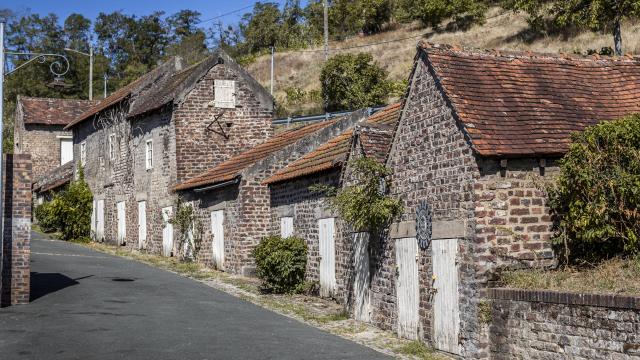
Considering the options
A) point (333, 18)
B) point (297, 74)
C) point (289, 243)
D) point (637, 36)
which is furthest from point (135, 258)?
point (333, 18)

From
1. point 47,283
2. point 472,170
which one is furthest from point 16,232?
point 472,170

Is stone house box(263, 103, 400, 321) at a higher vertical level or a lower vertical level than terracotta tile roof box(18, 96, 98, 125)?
lower

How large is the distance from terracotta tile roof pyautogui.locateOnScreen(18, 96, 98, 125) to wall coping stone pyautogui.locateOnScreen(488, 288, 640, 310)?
42085mm

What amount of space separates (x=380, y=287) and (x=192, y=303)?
14.7 feet

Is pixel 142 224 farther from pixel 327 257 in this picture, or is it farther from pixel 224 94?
pixel 327 257

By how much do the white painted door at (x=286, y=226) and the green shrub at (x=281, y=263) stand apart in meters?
0.97

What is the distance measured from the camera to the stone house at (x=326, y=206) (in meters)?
16.0

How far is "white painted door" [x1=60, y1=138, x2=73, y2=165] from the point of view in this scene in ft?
161

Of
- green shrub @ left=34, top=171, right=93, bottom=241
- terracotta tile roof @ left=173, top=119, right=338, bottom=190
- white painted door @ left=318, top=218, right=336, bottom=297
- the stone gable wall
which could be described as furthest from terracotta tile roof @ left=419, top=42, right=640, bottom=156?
green shrub @ left=34, top=171, right=93, bottom=241

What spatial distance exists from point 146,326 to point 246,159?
38.2 feet

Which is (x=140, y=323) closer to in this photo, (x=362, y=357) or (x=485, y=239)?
(x=362, y=357)

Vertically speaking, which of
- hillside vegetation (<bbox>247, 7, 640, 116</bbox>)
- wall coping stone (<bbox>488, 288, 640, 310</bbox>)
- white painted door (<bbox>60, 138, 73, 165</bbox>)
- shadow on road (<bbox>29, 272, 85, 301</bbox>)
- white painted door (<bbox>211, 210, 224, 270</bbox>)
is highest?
hillside vegetation (<bbox>247, 7, 640, 116</bbox>)

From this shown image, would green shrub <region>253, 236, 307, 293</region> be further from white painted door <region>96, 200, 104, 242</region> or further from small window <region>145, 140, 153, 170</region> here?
white painted door <region>96, 200, 104, 242</region>

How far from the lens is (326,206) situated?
18156mm
